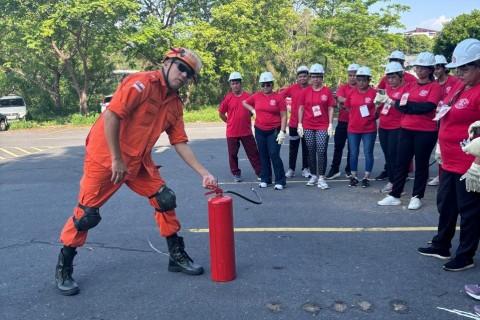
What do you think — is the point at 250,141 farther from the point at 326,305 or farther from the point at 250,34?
the point at 250,34

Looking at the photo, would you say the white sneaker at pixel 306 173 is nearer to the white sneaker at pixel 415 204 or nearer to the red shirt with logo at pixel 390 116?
the red shirt with logo at pixel 390 116

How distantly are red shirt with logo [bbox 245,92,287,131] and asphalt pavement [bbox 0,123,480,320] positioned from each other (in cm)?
114

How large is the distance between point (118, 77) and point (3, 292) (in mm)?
31486

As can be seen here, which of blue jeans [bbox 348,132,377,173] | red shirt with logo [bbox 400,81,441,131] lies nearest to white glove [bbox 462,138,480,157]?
red shirt with logo [bbox 400,81,441,131]

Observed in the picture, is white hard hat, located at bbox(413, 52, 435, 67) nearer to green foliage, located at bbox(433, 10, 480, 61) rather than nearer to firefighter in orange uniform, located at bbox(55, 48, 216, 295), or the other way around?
firefighter in orange uniform, located at bbox(55, 48, 216, 295)

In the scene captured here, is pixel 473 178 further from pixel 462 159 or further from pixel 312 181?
pixel 312 181

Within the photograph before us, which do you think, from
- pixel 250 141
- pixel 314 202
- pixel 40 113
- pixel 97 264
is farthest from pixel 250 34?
pixel 97 264

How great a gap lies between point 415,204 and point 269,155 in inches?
101

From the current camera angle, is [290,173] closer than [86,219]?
No

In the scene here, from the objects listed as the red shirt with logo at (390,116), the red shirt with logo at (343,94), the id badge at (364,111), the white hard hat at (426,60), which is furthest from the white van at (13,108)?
the white hard hat at (426,60)

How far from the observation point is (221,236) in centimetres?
399

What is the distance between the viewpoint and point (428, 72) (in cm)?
566

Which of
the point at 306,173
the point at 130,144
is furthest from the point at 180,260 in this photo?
the point at 306,173

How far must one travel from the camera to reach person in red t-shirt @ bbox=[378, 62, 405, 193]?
669 centimetres
